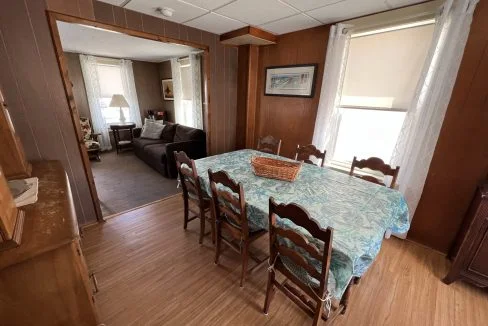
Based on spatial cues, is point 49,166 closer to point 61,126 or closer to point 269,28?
point 61,126

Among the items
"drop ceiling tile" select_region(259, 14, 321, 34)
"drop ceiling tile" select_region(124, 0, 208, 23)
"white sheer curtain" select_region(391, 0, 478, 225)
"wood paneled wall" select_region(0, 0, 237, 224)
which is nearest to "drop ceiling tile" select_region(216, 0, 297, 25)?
"drop ceiling tile" select_region(259, 14, 321, 34)

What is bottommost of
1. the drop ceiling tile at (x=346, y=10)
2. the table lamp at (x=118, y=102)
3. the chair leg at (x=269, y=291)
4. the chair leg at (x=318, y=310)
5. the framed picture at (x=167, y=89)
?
the chair leg at (x=269, y=291)

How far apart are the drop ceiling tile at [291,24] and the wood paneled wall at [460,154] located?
4.61 ft

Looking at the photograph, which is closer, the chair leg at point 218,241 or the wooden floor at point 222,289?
the wooden floor at point 222,289

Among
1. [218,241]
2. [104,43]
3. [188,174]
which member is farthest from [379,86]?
[104,43]

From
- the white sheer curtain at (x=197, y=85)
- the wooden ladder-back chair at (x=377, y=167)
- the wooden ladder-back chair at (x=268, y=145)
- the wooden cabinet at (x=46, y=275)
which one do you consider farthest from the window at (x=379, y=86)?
the white sheer curtain at (x=197, y=85)

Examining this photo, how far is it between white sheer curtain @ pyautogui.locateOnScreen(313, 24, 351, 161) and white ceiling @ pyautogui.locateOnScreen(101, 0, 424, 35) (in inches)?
7.7

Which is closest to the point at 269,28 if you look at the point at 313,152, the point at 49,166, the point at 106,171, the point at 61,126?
the point at 313,152

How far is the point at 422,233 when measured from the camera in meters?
2.16

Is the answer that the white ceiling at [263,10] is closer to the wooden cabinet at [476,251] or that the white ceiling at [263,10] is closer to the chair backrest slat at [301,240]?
the wooden cabinet at [476,251]

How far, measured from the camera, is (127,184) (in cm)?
346

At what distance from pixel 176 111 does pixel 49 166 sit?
3.79 m

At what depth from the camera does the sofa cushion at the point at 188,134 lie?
13.1 feet

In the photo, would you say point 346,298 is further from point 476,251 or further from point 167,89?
point 167,89
